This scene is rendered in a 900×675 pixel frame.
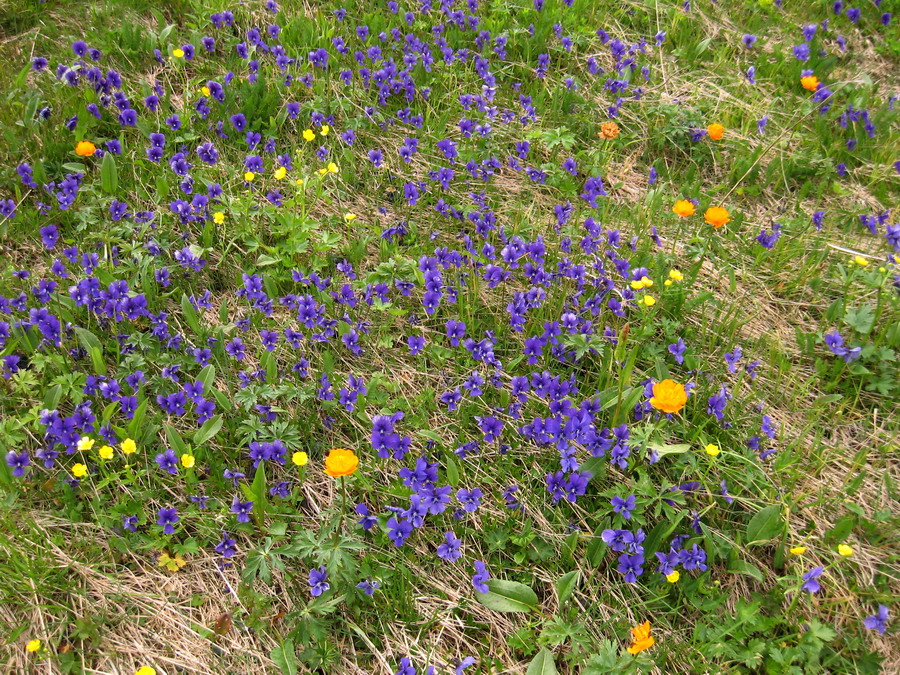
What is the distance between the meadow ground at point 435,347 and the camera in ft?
7.16

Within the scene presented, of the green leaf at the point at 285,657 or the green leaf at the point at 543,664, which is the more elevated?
the green leaf at the point at 543,664

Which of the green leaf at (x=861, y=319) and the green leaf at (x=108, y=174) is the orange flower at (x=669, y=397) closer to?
the green leaf at (x=861, y=319)

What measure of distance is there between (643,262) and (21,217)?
284 cm

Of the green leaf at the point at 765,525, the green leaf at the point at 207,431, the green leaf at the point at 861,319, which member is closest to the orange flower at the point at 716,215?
the green leaf at the point at 861,319

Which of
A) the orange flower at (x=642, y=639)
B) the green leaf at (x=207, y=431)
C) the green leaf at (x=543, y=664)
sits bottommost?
the green leaf at (x=543, y=664)

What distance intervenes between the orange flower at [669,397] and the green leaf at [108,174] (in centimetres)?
259

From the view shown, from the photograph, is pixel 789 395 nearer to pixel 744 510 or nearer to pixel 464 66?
pixel 744 510

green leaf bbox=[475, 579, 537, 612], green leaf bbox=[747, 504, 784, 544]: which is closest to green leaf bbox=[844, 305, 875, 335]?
green leaf bbox=[747, 504, 784, 544]

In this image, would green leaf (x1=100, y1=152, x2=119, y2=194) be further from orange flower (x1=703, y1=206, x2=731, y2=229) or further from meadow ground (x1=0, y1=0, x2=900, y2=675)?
orange flower (x1=703, y1=206, x2=731, y2=229)

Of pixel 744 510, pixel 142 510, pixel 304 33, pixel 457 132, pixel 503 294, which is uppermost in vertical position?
pixel 304 33

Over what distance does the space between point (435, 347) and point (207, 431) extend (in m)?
0.94

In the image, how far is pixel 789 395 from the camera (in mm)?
2844

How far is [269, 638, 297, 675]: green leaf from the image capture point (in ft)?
6.60

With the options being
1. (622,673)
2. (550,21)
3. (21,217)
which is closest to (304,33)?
(550,21)
